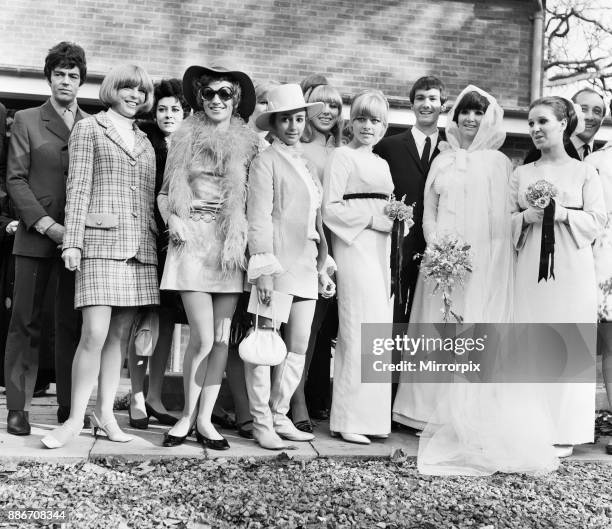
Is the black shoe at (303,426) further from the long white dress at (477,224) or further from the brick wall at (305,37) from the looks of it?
the brick wall at (305,37)

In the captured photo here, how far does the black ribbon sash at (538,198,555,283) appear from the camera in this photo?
15.9ft

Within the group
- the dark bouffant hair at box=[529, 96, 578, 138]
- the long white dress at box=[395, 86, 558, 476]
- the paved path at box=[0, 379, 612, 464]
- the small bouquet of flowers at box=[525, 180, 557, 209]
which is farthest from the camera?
the dark bouffant hair at box=[529, 96, 578, 138]

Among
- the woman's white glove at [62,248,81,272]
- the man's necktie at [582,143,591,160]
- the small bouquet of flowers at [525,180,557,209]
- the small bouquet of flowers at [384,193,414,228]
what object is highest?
the man's necktie at [582,143,591,160]

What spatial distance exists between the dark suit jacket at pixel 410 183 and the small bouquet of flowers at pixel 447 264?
425 millimetres

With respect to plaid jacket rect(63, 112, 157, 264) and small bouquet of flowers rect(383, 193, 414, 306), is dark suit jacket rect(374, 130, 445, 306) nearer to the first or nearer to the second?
small bouquet of flowers rect(383, 193, 414, 306)

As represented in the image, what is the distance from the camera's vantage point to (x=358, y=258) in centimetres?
508

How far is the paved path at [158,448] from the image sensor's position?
4.26 meters

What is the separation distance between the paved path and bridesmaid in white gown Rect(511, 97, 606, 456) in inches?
11.2

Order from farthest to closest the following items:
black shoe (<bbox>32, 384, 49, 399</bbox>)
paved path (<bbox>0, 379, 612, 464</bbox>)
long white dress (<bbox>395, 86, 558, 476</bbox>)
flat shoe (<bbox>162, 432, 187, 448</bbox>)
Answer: black shoe (<bbox>32, 384, 49, 399</bbox>), long white dress (<bbox>395, 86, 558, 476</bbox>), flat shoe (<bbox>162, 432, 187, 448</bbox>), paved path (<bbox>0, 379, 612, 464</bbox>)

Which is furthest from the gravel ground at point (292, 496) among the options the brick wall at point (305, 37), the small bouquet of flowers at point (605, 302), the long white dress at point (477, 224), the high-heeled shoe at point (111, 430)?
the brick wall at point (305, 37)


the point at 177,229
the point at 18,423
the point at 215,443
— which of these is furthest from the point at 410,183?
the point at 18,423

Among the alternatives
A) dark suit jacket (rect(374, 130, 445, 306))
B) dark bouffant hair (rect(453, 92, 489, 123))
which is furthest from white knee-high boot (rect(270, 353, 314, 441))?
dark bouffant hair (rect(453, 92, 489, 123))

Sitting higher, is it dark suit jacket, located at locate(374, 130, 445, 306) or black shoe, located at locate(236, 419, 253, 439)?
dark suit jacket, located at locate(374, 130, 445, 306)

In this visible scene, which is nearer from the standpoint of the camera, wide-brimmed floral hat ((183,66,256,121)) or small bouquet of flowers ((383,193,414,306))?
wide-brimmed floral hat ((183,66,256,121))
